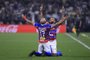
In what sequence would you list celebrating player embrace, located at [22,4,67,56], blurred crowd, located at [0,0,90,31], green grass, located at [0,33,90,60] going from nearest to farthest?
celebrating player embrace, located at [22,4,67,56], green grass, located at [0,33,90,60], blurred crowd, located at [0,0,90,31]

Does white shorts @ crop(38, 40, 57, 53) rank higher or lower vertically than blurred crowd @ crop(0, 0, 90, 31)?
lower

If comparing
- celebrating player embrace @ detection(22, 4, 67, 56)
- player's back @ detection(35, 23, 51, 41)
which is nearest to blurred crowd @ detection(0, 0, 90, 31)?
celebrating player embrace @ detection(22, 4, 67, 56)

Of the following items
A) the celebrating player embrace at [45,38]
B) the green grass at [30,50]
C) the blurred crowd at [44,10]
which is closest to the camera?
the celebrating player embrace at [45,38]

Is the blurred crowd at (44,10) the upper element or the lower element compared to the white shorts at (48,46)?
upper

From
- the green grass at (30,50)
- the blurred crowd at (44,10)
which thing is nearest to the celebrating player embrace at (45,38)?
the green grass at (30,50)

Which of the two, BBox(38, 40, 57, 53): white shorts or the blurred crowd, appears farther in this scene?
the blurred crowd

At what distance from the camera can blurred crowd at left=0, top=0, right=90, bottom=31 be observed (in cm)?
4241

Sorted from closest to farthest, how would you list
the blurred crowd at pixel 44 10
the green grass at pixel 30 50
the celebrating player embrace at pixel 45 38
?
the celebrating player embrace at pixel 45 38 → the green grass at pixel 30 50 → the blurred crowd at pixel 44 10

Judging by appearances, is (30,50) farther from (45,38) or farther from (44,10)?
(44,10)

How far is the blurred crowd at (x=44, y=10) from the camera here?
4241cm

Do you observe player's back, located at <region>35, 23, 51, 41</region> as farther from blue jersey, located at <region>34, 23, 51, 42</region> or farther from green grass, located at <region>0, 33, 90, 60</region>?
green grass, located at <region>0, 33, 90, 60</region>

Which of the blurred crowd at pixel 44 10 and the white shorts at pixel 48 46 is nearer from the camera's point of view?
the white shorts at pixel 48 46

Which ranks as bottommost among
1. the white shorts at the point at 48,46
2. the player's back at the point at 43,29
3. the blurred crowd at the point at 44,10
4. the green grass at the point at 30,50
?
the green grass at the point at 30,50

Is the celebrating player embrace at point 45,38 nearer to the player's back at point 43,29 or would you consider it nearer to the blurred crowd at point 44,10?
the player's back at point 43,29
